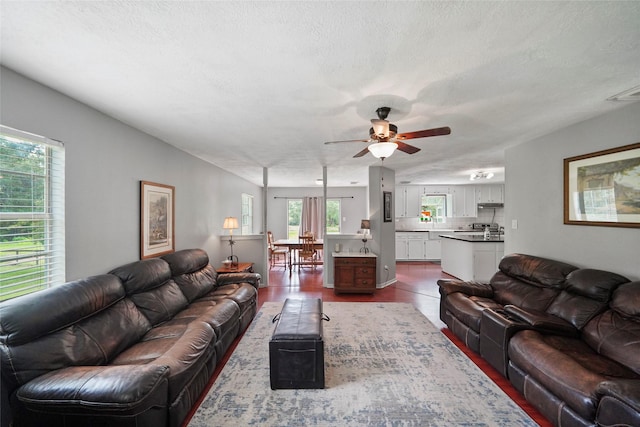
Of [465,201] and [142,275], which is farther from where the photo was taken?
[465,201]

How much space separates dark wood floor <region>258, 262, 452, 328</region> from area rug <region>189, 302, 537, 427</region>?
3.31 ft

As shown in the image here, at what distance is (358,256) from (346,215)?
4.29 metres

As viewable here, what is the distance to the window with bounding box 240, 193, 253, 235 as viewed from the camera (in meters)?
7.49

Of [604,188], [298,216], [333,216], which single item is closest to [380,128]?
[604,188]

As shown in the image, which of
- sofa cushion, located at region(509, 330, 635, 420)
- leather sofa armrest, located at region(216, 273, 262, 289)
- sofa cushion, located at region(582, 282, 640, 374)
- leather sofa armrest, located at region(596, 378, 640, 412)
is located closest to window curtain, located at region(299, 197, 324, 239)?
leather sofa armrest, located at region(216, 273, 262, 289)

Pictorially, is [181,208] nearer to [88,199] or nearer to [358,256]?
[88,199]

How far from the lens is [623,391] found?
4.58 feet

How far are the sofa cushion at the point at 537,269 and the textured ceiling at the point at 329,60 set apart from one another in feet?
5.11

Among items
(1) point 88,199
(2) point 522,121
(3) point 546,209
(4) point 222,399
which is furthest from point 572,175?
(1) point 88,199

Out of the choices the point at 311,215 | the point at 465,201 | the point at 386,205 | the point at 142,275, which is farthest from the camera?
the point at 311,215

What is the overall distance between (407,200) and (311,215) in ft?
10.5

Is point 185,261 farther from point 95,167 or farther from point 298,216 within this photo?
point 298,216

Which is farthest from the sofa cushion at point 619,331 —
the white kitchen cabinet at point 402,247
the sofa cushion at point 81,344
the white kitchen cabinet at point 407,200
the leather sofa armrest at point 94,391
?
the white kitchen cabinet at point 407,200

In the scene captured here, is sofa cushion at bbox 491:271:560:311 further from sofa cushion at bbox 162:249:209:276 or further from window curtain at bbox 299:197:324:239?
window curtain at bbox 299:197:324:239
